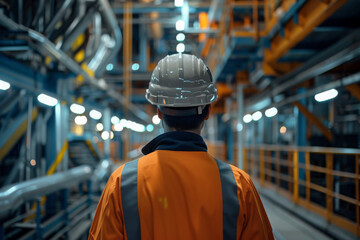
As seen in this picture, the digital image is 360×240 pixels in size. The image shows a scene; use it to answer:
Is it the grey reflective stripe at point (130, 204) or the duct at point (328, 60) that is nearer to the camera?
the grey reflective stripe at point (130, 204)

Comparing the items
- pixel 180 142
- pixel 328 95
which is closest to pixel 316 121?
pixel 328 95

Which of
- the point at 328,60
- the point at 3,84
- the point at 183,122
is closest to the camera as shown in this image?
the point at 183,122

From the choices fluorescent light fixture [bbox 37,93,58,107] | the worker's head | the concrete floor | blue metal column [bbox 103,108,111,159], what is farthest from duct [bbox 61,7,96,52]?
blue metal column [bbox 103,108,111,159]

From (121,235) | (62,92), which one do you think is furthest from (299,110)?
(121,235)

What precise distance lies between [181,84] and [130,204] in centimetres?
63

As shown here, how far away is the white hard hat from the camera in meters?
1.40

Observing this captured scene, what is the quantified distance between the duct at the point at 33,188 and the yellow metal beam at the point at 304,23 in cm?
452

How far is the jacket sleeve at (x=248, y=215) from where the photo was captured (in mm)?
1252

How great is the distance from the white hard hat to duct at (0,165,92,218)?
7.08ft

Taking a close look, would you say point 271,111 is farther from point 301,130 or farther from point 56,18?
point 56,18

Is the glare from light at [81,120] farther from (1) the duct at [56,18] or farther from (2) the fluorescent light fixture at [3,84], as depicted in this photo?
(2) the fluorescent light fixture at [3,84]

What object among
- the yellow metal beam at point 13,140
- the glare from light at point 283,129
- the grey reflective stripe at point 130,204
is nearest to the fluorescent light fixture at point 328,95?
the grey reflective stripe at point 130,204

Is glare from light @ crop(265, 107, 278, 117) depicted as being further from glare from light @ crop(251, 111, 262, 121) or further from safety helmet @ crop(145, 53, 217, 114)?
safety helmet @ crop(145, 53, 217, 114)

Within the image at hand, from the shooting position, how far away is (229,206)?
4.04 feet
